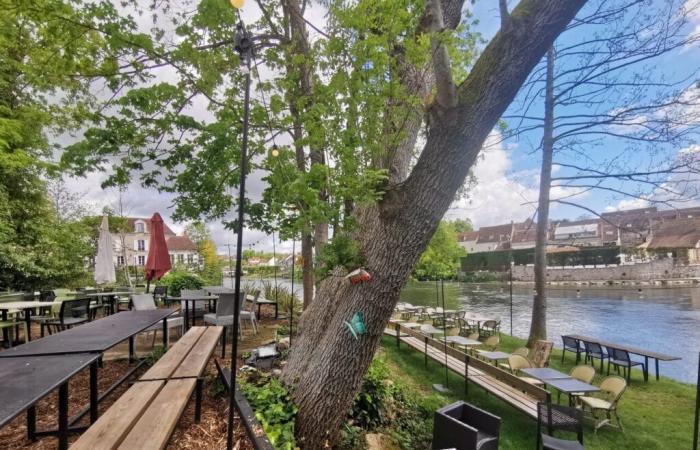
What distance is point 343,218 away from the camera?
122 inches

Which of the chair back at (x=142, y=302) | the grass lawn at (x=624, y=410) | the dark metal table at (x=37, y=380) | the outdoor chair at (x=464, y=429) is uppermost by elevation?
the dark metal table at (x=37, y=380)

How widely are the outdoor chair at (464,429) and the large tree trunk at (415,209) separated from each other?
1.06 metres

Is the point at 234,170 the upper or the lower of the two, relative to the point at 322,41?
lower

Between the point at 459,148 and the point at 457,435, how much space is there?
266 centimetres

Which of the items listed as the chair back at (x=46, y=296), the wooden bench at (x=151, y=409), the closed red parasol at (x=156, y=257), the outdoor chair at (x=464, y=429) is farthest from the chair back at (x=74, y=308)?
the outdoor chair at (x=464, y=429)

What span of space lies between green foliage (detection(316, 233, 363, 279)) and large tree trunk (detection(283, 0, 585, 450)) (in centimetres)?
11

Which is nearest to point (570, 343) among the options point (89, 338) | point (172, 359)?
point (172, 359)

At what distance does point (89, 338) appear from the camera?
2588 mm

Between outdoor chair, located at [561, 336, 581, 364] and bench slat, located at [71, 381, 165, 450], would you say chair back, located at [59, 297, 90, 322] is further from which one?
outdoor chair, located at [561, 336, 581, 364]

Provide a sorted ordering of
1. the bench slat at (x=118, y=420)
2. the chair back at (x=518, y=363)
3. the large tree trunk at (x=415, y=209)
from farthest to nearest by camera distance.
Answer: the chair back at (x=518, y=363)
the large tree trunk at (x=415, y=209)
the bench slat at (x=118, y=420)

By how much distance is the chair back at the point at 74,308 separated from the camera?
500cm

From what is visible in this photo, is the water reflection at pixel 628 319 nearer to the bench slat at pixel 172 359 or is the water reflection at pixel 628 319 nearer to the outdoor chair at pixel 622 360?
the outdoor chair at pixel 622 360

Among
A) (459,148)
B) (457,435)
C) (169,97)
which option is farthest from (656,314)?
(169,97)

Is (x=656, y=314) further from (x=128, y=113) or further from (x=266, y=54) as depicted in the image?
(x=128, y=113)
